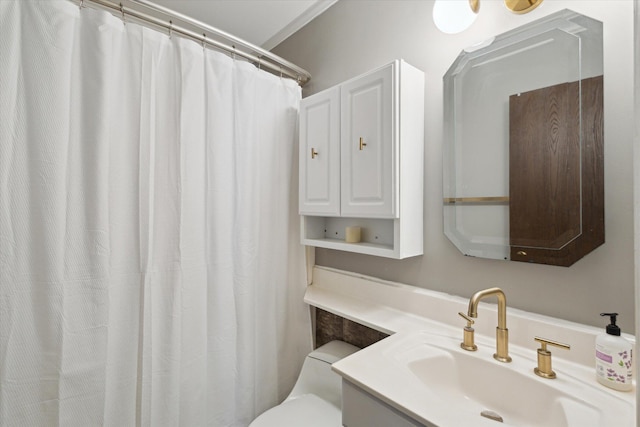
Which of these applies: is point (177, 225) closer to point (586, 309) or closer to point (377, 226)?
→ point (377, 226)

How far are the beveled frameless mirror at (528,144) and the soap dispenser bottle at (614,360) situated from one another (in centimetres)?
20

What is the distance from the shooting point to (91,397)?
96cm

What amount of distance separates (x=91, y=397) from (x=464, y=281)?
4.36ft

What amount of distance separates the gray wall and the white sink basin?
20 centimetres

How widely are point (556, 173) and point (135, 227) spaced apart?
139cm

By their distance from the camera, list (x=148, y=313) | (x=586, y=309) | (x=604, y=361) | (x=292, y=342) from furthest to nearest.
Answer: (x=292, y=342)
(x=148, y=313)
(x=586, y=309)
(x=604, y=361)

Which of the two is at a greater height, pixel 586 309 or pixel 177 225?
pixel 177 225

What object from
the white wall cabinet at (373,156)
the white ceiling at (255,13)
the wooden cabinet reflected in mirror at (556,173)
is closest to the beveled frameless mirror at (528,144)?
the wooden cabinet reflected in mirror at (556,173)

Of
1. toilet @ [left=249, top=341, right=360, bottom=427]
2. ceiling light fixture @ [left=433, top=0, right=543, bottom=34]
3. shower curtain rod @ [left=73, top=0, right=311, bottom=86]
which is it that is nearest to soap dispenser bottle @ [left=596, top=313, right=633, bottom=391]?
toilet @ [left=249, top=341, right=360, bottom=427]

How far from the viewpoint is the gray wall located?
0.78 meters

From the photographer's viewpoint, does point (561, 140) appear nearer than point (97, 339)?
Yes

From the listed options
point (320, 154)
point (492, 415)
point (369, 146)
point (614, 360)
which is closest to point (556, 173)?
point (614, 360)

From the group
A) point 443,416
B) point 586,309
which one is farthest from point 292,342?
point 586,309

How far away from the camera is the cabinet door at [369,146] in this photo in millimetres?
1097
